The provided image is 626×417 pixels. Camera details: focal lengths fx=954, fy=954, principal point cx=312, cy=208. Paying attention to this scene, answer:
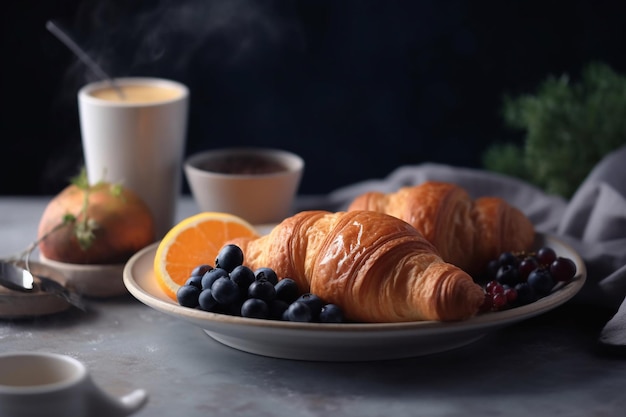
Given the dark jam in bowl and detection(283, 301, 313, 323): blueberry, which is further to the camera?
the dark jam in bowl

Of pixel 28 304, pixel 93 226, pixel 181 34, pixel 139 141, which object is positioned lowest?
pixel 28 304

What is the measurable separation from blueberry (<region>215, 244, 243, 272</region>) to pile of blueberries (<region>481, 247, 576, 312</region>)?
38 cm

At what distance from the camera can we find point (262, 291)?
4.57ft

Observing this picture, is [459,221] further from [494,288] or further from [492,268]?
[494,288]

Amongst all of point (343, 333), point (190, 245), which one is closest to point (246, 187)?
point (190, 245)

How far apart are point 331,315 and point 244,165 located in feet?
2.54

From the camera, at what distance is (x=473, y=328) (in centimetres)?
135

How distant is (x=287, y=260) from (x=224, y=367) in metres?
0.19

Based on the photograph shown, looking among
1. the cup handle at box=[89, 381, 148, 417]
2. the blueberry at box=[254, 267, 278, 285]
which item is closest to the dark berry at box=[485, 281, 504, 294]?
the blueberry at box=[254, 267, 278, 285]

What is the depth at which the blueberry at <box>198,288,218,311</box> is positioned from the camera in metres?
1.39

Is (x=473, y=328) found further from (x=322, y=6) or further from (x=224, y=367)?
(x=322, y=6)

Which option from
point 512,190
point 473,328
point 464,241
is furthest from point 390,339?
point 512,190

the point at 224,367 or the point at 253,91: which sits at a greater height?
the point at 253,91

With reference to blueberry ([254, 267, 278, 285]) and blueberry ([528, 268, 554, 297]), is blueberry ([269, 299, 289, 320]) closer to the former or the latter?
blueberry ([254, 267, 278, 285])
